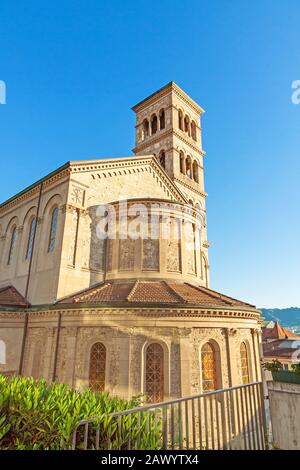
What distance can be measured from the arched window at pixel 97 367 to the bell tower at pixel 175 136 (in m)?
22.2

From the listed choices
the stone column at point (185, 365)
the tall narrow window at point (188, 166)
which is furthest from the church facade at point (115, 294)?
the tall narrow window at point (188, 166)

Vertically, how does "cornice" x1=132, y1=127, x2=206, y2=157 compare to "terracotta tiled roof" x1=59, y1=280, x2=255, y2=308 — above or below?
above

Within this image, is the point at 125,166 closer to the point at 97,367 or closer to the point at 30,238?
the point at 30,238

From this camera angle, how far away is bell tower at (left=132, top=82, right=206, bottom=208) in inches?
1298

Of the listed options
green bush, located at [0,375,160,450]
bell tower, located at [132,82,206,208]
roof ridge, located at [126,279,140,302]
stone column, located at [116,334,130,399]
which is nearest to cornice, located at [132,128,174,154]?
bell tower, located at [132,82,206,208]

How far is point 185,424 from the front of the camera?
7168mm

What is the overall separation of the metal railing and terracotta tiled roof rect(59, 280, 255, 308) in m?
5.96

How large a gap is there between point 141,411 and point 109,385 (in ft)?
27.9

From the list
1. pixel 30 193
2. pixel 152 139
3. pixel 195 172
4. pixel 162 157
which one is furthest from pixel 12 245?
pixel 195 172

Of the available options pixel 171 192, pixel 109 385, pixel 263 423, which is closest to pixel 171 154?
pixel 171 192

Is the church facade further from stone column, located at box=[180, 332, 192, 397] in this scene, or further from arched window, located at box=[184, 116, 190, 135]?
arched window, located at box=[184, 116, 190, 135]

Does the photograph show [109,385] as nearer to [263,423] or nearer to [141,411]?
[263,423]

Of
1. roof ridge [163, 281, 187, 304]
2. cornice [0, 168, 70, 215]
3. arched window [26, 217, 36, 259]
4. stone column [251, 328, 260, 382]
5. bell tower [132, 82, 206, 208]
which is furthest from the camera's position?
bell tower [132, 82, 206, 208]

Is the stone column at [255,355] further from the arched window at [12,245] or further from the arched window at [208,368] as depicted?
the arched window at [12,245]
